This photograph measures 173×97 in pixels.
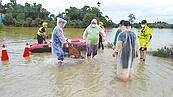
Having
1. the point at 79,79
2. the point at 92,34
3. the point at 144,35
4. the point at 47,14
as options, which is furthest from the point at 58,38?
the point at 47,14

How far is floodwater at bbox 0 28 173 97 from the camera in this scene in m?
6.19

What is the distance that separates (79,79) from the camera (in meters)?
7.45

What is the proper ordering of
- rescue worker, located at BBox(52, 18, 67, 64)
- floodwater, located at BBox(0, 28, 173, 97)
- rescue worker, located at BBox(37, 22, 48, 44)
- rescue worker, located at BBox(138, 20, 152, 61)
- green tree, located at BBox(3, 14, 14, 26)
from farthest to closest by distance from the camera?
green tree, located at BBox(3, 14, 14, 26) < rescue worker, located at BBox(37, 22, 48, 44) < rescue worker, located at BBox(138, 20, 152, 61) < rescue worker, located at BBox(52, 18, 67, 64) < floodwater, located at BBox(0, 28, 173, 97)

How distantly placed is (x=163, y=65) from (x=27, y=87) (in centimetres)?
592

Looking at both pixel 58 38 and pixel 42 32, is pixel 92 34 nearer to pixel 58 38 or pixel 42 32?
pixel 58 38

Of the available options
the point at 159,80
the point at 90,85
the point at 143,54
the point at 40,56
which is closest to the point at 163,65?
the point at 143,54

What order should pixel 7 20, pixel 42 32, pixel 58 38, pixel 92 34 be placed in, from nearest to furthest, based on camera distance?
pixel 58 38 < pixel 92 34 < pixel 42 32 < pixel 7 20

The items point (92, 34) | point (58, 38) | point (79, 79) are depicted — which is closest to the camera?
point (79, 79)

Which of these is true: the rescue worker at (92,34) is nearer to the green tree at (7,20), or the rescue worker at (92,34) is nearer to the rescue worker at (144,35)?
the rescue worker at (144,35)

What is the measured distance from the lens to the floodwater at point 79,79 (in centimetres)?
619

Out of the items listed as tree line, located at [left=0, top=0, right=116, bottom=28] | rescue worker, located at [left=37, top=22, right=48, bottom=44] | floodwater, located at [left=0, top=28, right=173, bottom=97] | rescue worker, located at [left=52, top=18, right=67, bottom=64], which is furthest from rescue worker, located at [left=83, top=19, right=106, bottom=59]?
tree line, located at [left=0, top=0, right=116, bottom=28]

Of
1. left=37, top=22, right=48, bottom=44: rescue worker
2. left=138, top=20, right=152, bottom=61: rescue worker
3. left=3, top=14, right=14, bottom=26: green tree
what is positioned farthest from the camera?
left=3, top=14, right=14, bottom=26: green tree

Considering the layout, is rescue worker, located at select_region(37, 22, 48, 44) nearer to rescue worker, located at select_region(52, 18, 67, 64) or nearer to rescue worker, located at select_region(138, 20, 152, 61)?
rescue worker, located at select_region(52, 18, 67, 64)

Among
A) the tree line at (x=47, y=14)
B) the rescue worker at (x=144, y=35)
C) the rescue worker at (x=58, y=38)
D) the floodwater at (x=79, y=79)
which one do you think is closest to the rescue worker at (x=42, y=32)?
the floodwater at (x=79, y=79)
